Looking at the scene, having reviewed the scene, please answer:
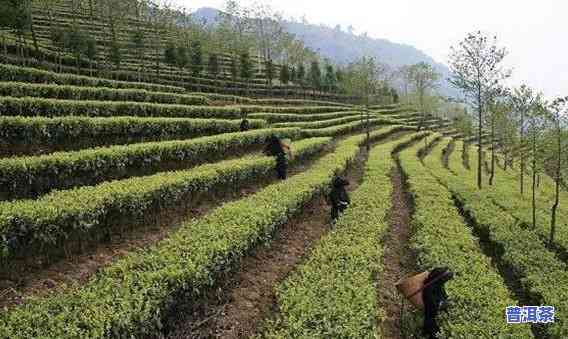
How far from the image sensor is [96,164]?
13.3 metres

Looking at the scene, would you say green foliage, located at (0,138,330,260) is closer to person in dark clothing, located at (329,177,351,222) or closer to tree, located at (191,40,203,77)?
person in dark clothing, located at (329,177,351,222)

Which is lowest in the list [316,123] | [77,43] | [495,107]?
[316,123]

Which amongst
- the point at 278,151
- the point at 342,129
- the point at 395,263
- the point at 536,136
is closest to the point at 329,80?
the point at 342,129

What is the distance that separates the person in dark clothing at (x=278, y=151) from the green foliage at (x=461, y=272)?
6.61 metres

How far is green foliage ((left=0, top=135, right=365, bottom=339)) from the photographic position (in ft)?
20.9

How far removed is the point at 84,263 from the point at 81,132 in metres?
7.74

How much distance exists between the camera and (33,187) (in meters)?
11.6

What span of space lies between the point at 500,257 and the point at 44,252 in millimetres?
14837

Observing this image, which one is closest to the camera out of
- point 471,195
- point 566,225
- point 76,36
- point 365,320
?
point 365,320

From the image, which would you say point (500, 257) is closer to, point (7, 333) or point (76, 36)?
point (7, 333)

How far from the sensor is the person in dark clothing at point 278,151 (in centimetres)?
1927

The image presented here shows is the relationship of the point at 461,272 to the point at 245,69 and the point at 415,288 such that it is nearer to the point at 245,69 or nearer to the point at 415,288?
the point at 415,288

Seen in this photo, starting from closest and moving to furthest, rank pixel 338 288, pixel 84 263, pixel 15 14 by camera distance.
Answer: pixel 338 288 → pixel 84 263 → pixel 15 14

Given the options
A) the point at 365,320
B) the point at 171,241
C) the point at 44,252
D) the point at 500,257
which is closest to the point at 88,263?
the point at 44,252
